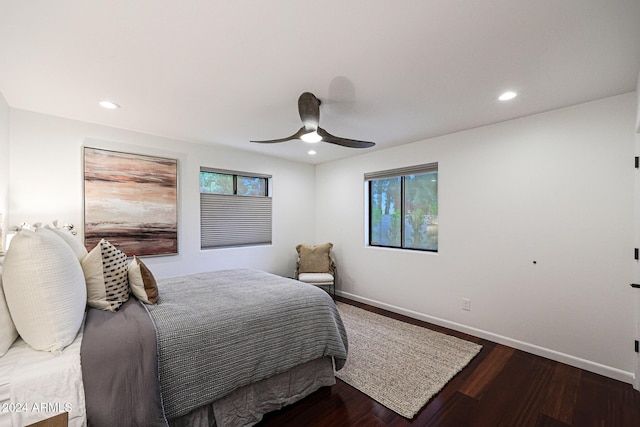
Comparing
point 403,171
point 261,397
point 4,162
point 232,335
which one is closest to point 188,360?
point 232,335

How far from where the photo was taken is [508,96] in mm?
2350

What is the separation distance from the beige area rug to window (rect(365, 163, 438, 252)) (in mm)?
1176

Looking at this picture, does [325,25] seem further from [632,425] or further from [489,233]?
[632,425]

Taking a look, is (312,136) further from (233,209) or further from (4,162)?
(4,162)

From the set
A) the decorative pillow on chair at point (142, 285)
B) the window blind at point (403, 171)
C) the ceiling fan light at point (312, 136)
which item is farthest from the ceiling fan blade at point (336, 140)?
the decorative pillow on chair at point (142, 285)

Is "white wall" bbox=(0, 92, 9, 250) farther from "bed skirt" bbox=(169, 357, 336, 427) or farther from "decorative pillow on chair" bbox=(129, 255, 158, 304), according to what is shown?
"bed skirt" bbox=(169, 357, 336, 427)

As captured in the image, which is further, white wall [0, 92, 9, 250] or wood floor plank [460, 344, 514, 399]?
white wall [0, 92, 9, 250]

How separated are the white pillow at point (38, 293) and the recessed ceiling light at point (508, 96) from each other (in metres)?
3.22

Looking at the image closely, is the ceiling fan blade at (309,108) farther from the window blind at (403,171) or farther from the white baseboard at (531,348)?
the white baseboard at (531,348)

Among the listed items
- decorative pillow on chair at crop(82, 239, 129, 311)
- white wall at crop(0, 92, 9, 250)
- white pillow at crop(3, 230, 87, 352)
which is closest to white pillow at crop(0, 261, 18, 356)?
white pillow at crop(3, 230, 87, 352)

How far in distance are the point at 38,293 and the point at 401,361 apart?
8.67ft

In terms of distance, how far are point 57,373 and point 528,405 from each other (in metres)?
2.86

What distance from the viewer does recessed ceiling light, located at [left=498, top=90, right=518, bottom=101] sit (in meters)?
2.27

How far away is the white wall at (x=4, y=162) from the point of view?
7.68 ft
